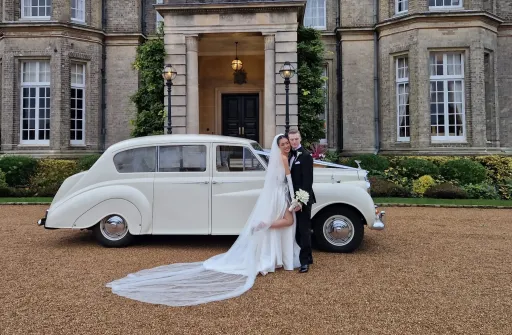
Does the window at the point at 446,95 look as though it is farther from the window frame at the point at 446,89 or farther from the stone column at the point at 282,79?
the stone column at the point at 282,79

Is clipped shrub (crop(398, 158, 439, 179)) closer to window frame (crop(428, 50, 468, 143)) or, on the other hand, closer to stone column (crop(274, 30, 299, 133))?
window frame (crop(428, 50, 468, 143))

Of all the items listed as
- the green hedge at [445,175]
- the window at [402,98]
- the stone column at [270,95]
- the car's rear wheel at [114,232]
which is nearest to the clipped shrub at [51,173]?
the stone column at [270,95]

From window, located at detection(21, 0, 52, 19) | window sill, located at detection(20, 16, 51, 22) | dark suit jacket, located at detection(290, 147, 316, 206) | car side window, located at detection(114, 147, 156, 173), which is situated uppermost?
window, located at detection(21, 0, 52, 19)

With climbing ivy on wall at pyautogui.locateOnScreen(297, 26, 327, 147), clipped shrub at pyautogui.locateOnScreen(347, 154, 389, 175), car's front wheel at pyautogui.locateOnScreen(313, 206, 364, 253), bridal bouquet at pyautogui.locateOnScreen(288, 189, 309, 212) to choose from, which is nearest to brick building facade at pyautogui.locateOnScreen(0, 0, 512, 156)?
climbing ivy on wall at pyautogui.locateOnScreen(297, 26, 327, 147)

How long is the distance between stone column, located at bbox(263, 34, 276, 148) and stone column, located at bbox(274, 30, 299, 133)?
4.9 inches

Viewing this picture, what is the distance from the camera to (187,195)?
19.4 feet

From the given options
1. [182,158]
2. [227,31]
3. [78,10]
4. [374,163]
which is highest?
[78,10]

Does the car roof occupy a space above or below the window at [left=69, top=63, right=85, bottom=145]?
below

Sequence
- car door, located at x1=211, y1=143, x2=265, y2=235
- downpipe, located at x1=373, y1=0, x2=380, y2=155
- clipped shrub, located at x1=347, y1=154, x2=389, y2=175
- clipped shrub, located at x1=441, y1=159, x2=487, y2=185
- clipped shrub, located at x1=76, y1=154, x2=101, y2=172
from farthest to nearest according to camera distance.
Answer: downpipe, located at x1=373, y1=0, x2=380, y2=155 < clipped shrub, located at x1=76, y1=154, x2=101, y2=172 < clipped shrub, located at x1=347, y1=154, x2=389, y2=175 < clipped shrub, located at x1=441, y1=159, x2=487, y2=185 < car door, located at x1=211, y1=143, x2=265, y2=235

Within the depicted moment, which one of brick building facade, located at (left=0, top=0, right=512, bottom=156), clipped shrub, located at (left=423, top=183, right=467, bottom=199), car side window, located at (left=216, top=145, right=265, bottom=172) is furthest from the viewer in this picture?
brick building facade, located at (left=0, top=0, right=512, bottom=156)

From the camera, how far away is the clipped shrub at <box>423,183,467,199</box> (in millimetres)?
12414

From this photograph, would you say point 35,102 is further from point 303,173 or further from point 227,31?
point 303,173

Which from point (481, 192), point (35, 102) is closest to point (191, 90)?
point (35, 102)

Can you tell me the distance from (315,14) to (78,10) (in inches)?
426
